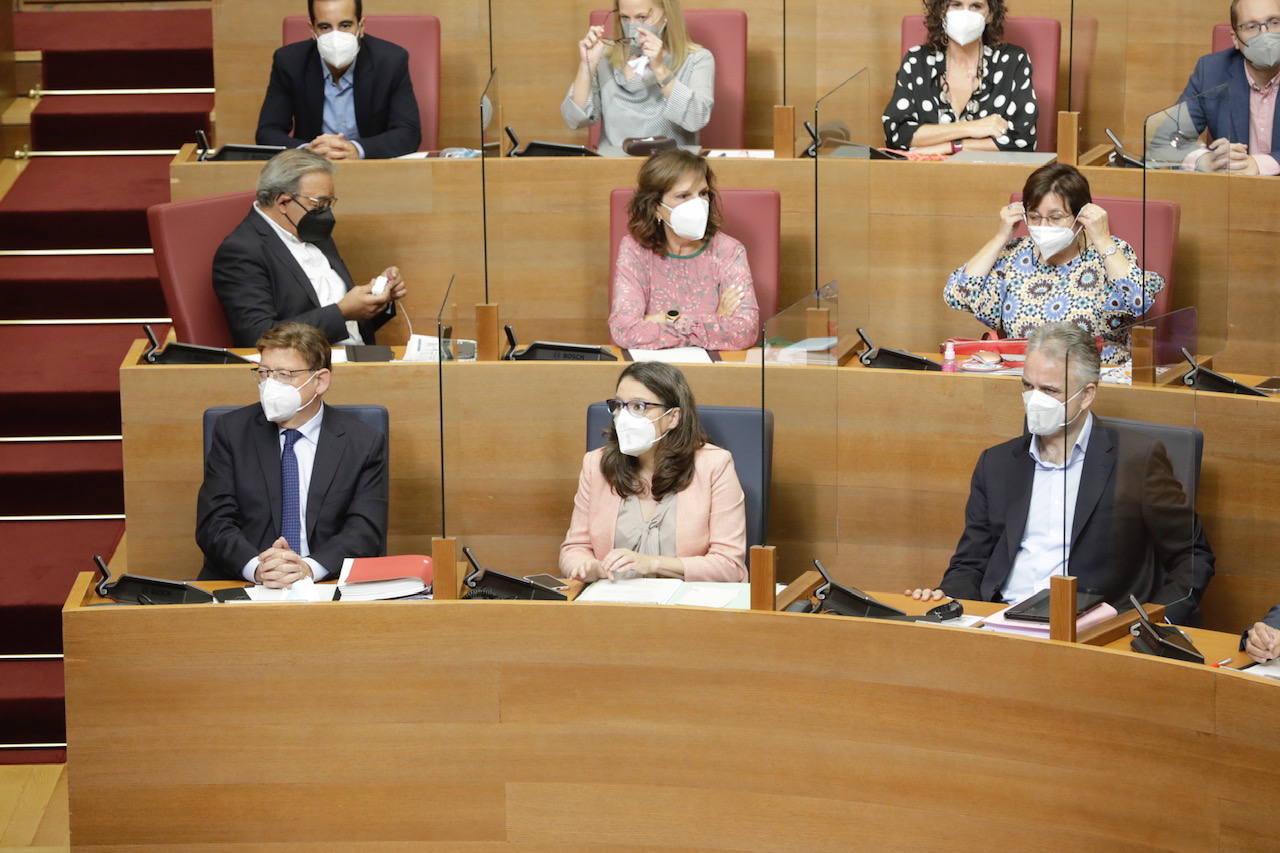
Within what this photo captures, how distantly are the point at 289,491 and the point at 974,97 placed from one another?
7.10 ft

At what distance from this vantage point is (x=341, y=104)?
195 inches

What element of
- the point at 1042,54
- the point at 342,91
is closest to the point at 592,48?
the point at 342,91

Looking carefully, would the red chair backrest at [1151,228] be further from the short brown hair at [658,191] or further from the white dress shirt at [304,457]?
the white dress shirt at [304,457]

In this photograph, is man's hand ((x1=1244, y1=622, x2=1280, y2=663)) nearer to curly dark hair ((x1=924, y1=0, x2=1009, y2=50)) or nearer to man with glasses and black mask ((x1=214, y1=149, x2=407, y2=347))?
man with glasses and black mask ((x1=214, y1=149, x2=407, y2=347))

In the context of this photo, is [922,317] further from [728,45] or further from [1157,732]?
[1157,732]

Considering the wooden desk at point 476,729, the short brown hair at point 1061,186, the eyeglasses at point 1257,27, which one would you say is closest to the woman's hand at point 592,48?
the short brown hair at point 1061,186

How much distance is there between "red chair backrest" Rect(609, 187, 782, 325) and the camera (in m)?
4.38

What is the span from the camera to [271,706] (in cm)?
306

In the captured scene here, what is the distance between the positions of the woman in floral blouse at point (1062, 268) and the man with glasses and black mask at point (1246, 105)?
13.6 inches

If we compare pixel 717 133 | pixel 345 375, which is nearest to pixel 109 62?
pixel 717 133

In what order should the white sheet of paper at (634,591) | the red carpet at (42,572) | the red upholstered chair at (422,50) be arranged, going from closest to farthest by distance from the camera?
the white sheet of paper at (634,591) < the red carpet at (42,572) < the red upholstered chair at (422,50)

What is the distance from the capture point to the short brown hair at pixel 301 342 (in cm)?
354

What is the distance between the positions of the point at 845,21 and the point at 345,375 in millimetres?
2093

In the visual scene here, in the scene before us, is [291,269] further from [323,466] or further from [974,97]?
[974,97]
